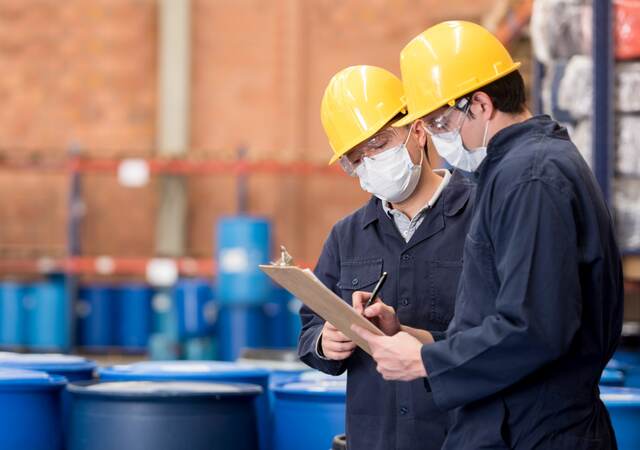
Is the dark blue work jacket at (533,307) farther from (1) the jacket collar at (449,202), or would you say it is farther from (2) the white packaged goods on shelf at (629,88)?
(2) the white packaged goods on shelf at (629,88)

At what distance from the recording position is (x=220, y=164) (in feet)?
40.2

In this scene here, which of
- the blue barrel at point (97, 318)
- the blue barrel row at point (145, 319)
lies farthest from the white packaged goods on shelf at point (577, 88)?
the blue barrel at point (97, 318)

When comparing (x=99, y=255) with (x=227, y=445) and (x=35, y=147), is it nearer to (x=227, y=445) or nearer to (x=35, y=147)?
(x=35, y=147)

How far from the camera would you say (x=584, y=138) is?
6059mm

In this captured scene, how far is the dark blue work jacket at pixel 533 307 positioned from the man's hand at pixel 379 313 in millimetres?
353

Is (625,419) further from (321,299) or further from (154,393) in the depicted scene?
(154,393)

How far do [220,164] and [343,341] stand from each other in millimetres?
9344

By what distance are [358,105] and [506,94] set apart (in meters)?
0.79

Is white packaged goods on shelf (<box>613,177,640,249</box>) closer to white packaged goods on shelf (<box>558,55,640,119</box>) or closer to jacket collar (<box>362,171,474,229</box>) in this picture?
white packaged goods on shelf (<box>558,55,640,119</box>)

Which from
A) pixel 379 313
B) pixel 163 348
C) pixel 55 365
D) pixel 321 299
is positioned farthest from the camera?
pixel 163 348

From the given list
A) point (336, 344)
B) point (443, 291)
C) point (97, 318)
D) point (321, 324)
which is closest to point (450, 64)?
point (443, 291)

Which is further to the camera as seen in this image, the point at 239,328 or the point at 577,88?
the point at 239,328

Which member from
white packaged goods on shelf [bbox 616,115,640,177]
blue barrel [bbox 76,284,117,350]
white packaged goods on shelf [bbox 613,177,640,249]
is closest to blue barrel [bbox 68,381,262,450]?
white packaged goods on shelf [bbox 613,177,640,249]

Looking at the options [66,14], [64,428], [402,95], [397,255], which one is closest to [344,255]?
[397,255]
